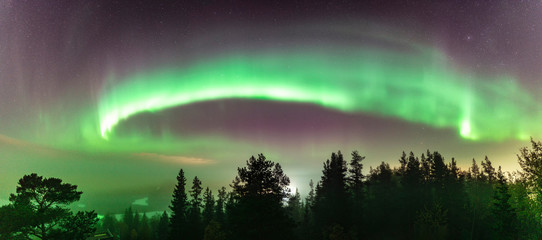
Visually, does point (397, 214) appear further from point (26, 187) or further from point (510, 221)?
point (26, 187)

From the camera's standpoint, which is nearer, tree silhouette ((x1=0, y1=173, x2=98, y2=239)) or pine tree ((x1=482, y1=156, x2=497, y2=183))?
tree silhouette ((x1=0, y1=173, x2=98, y2=239))


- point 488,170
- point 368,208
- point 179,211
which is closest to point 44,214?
point 179,211

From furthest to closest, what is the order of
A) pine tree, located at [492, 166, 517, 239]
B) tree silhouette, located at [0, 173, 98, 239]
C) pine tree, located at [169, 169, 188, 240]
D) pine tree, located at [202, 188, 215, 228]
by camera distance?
1. pine tree, located at [202, 188, 215, 228]
2. pine tree, located at [169, 169, 188, 240]
3. pine tree, located at [492, 166, 517, 239]
4. tree silhouette, located at [0, 173, 98, 239]

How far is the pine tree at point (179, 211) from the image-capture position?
57.0 m

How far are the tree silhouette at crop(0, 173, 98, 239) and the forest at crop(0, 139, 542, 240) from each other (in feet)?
0.20

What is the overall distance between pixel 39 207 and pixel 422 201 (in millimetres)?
69758

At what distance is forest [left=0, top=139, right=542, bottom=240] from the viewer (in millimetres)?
22906

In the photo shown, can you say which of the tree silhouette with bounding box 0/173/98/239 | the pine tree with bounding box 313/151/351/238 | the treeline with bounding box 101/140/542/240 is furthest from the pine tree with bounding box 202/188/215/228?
the tree silhouette with bounding box 0/173/98/239

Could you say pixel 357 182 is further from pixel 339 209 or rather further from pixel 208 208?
pixel 208 208

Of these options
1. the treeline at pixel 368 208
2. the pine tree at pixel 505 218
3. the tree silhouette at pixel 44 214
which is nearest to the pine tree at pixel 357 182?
the treeline at pixel 368 208

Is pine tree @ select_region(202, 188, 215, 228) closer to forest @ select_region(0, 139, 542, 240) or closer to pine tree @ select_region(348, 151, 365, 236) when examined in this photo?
forest @ select_region(0, 139, 542, 240)

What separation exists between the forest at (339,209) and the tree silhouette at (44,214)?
0.06 metres

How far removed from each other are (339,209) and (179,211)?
32218 mm

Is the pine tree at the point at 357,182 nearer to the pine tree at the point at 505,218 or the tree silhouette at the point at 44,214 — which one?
the pine tree at the point at 505,218
